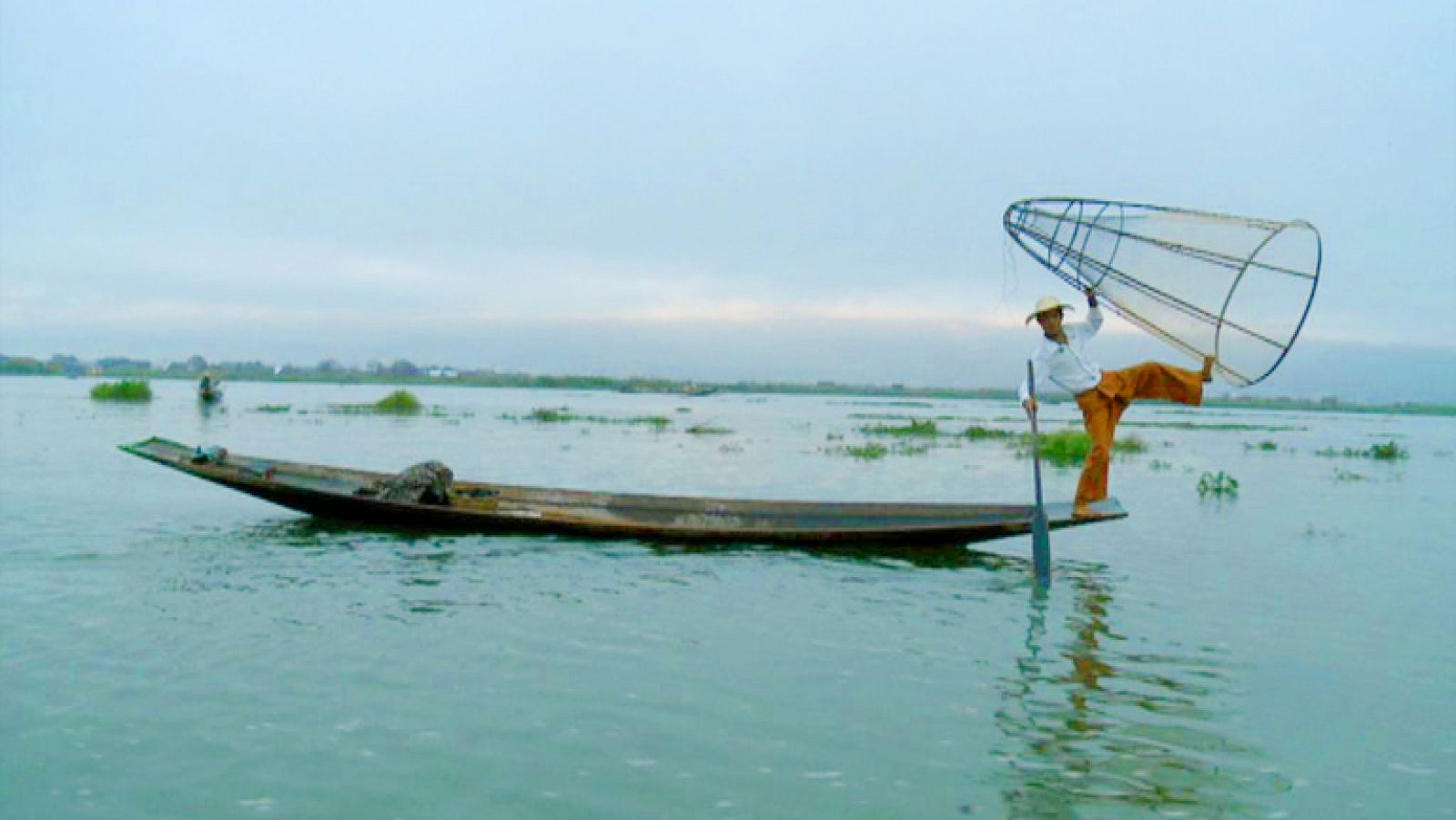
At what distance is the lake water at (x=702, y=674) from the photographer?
444 cm

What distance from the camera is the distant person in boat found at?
810cm

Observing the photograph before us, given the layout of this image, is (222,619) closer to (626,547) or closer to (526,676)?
(526,676)

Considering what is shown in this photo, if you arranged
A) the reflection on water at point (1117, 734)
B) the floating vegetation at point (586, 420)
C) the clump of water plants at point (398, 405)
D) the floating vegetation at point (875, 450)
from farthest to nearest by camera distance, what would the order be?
the clump of water plants at point (398, 405) < the floating vegetation at point (586, 420) < the floating vegetation at point (875, 450) < the reflection on water at point (1117, 734)

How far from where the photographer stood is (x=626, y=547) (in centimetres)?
1002

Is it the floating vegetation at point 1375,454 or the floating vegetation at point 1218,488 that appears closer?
the floating vegetation at point 1218,488

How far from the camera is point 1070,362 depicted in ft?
26.9

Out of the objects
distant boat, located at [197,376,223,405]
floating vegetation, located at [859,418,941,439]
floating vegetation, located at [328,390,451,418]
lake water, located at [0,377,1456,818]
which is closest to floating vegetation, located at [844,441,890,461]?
floating vegetation, located at [859,418,941,439]

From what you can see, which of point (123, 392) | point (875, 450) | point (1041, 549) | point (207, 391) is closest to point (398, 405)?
point (207, 391)

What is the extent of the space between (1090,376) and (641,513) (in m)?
4.90

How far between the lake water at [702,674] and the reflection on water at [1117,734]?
0.02m

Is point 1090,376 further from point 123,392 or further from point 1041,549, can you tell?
point 123,392

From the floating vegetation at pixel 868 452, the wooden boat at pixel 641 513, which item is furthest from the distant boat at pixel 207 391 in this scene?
the wooden boat at pixel 641 513

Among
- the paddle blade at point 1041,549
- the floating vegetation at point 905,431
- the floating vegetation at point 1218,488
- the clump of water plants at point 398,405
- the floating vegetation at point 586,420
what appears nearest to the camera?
the paddle blade at point 1041,549

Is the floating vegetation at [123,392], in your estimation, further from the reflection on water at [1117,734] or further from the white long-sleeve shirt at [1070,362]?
the reflection on water at [1117,734]
